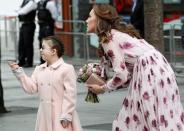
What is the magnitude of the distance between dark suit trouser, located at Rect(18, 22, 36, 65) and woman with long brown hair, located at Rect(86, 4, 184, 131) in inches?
476

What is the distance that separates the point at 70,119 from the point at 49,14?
419 inches

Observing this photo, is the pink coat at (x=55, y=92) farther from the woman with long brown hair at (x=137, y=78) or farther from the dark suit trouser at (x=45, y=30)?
the dark suit trouser at (x=45, y=30)

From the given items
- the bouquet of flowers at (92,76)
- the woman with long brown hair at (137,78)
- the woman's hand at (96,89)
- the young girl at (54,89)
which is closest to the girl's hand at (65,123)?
the young girl at (54,89)

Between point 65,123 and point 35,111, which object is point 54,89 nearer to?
point 65,123

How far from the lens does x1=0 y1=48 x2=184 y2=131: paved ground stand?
9.66 m

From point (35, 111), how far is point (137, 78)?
5.67 metres

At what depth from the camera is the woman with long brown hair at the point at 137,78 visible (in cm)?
548

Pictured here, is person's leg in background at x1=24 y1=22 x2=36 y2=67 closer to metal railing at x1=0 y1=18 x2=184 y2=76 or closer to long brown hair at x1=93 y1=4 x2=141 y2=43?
metal railing at x1=0 y1=18 x2=184 y2=76

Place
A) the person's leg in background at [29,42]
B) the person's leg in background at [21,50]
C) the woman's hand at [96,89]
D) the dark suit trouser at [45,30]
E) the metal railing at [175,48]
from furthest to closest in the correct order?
1. the person's leg in background at [21,50]
2. the person's leg in background at [29,42]
3. the dark suit trouser at [45,30]
4. the metal railing at [175,48]
5. the woman's hand at [96,89]

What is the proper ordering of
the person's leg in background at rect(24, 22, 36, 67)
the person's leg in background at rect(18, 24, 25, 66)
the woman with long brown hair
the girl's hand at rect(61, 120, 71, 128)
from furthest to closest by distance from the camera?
the person's leg in background at rect(18, 24, 25, 66) < the person's leg in background at rect(24, 22, 36, 67) < the girl's hand at rect(61, 120, 71, 128) < the woman with long brown hair

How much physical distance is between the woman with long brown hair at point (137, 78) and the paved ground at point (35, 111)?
3.68m

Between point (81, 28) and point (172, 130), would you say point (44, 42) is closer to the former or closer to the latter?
point (172, 130)

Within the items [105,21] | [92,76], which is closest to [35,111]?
[92,76]

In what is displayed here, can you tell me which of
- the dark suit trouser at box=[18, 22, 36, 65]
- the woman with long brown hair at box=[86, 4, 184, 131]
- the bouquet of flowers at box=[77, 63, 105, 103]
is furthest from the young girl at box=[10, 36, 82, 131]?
the dark suit trouser at box=[18, 22, 36, 65]
